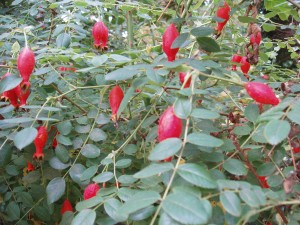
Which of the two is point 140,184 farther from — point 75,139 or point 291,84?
point 291,84

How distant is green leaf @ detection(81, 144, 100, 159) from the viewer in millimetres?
921

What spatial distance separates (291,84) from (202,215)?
0.54 meters

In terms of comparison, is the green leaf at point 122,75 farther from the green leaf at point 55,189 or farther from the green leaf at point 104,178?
the green leaf at point 55,189

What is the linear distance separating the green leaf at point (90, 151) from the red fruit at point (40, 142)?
0.10 metres

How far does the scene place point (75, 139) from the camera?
978mm

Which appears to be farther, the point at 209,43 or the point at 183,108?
the point at 209,43

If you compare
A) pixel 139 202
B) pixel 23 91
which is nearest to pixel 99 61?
pixel 23 91

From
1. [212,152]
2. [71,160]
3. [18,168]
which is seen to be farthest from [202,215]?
[18,168]

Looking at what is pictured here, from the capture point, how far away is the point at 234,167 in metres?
0.68

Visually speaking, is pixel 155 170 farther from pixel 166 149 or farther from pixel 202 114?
pixel 202 114

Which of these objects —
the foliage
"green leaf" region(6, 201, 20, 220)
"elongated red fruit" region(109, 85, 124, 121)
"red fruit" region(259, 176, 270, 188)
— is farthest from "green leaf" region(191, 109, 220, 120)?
"green leaf" region(6, 201, 20, 220)

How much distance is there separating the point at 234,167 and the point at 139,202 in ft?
0.76

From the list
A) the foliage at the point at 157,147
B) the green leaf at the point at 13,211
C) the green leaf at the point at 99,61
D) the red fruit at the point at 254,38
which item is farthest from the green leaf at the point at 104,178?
the red fruit at the point at 254,38

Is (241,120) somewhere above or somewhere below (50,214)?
above
